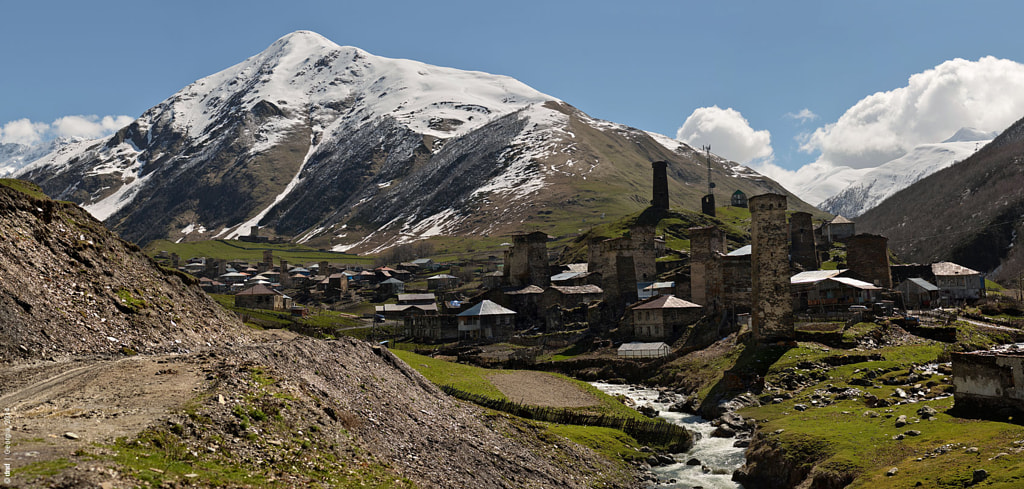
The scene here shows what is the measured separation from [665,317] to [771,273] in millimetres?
19446

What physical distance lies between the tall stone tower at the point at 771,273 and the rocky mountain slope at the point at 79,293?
1364 inches

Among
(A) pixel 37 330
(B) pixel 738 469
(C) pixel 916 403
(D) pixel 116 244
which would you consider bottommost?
(B) pixel 738 469

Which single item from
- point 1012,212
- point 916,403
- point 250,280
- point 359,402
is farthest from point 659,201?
point 359,402

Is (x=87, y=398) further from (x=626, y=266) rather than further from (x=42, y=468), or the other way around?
(x=626, y=266)

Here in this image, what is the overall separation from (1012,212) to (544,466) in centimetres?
16216

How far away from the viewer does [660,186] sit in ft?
554

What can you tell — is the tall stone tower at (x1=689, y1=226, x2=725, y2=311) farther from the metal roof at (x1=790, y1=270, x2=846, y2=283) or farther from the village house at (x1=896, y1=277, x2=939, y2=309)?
the village house at (x1=896, y1=277, x2=939, y2=309)

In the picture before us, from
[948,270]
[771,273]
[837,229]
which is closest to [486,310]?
[771,273]

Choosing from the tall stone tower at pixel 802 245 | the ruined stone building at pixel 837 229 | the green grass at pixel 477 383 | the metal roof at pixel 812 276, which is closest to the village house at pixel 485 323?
the green grass at pixel 477 383

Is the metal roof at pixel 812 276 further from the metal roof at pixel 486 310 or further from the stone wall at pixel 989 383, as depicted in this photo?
the stone wall at pixel 989 383

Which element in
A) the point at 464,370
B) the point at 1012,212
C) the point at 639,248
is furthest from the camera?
the point at 1012,212

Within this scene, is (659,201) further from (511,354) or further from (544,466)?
(544,466)

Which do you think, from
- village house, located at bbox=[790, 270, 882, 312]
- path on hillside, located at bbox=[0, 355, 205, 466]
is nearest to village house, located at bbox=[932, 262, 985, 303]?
village house, located at bbox=[790, 270, 882, 312]

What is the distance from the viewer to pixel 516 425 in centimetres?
3728
